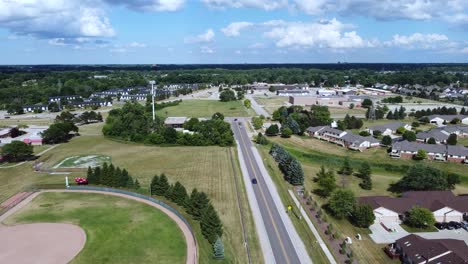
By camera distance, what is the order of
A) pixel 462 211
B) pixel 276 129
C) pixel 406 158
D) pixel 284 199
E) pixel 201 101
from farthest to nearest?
pixel 201 101 → pixel 276 129 → pixel 406 158 → pixel 284 199 → pixel 462 211

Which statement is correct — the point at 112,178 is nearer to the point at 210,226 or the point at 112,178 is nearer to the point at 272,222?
the point at 210,226

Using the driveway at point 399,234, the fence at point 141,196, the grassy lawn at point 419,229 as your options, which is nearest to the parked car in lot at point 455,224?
the driveway at point 399,234

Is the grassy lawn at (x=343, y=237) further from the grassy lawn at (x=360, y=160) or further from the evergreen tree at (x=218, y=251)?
the grassy lawn at (x=360, y=160)

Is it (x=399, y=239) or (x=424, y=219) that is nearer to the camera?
(x=399, y=239)

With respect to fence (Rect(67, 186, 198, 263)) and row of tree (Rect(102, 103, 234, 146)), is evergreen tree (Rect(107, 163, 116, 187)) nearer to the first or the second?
fence (Rect(67, 186, 198, 263))

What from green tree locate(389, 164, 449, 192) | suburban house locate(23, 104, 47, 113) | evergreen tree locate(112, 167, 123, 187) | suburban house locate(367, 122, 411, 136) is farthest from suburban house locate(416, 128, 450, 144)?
suburban house locate(23, 104, 47, 113)

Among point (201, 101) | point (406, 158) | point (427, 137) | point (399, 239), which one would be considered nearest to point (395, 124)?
point (427, 137)

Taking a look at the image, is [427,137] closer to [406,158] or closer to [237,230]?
[406,158]
